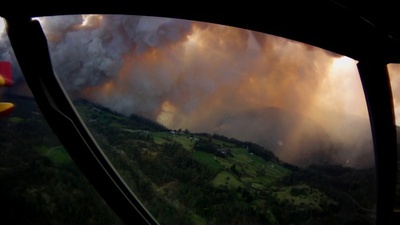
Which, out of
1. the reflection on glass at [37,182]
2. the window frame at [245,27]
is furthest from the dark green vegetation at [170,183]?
the window frame at [245,27]

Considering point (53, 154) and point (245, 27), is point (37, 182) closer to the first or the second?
point (53, 154)

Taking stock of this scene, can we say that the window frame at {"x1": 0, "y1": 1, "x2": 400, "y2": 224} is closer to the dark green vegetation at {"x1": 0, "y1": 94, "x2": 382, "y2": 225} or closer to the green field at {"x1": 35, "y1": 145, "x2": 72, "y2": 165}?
the dark green vegetation at {"x1": 0, "y1": 94, "x2": 382, "y2": 225}

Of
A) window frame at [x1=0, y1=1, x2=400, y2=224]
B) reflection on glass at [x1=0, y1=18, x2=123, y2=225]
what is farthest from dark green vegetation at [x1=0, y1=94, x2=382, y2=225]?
window frame at [x1=0, y1=1, x2=400, y2=224]

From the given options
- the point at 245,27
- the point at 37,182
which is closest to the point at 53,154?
the point at 37,182

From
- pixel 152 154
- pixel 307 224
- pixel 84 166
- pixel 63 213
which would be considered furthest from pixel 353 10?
pixel 63 213

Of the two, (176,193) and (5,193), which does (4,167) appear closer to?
(5,193)

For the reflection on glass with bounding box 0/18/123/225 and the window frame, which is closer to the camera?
the window frame

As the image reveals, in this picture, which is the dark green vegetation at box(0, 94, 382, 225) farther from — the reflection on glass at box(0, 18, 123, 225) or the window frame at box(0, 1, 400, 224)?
the window frame at box(0, 1, 400, 224)
